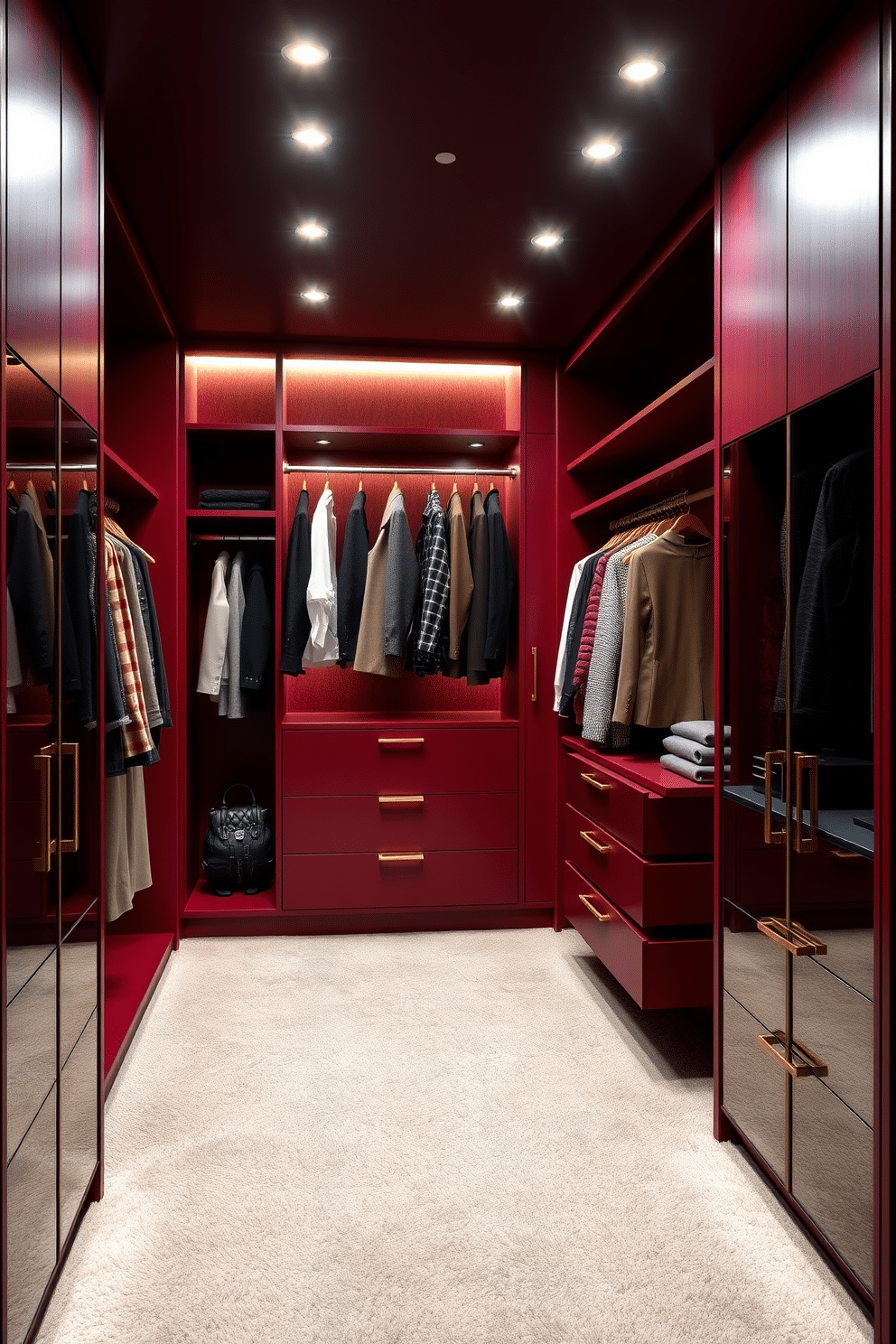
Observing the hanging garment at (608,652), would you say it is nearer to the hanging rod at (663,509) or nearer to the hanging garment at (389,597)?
the hanging rod at (663,509)

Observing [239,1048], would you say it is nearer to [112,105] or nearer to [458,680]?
[458,680]

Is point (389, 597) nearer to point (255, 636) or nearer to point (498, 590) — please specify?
point (498, 590)

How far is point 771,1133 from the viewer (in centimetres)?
191

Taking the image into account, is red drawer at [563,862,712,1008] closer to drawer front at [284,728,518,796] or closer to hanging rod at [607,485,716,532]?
drawer front at [284,728,518,796]

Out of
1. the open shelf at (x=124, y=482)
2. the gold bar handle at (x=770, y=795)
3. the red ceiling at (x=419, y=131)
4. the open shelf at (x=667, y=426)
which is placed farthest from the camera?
the open shelf at (x=124, y=482)

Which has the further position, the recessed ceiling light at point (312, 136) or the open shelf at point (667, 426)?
the open shelf at point (667, 426)

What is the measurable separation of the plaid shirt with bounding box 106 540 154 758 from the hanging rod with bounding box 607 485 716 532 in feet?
6.11

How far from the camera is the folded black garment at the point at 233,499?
367 centimetres

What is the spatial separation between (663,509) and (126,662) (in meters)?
1.90

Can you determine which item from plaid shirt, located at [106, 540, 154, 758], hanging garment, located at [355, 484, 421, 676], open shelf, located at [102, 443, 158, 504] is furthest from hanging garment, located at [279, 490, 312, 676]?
plaid shirt, located at [106, 540, 154, 758]

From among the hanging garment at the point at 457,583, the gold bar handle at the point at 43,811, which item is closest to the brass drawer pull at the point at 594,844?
the hanging garment at the point at 457,583

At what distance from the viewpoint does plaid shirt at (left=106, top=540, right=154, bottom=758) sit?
102 inches

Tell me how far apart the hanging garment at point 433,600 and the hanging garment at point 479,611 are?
0.11 m

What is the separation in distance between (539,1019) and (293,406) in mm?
2909
